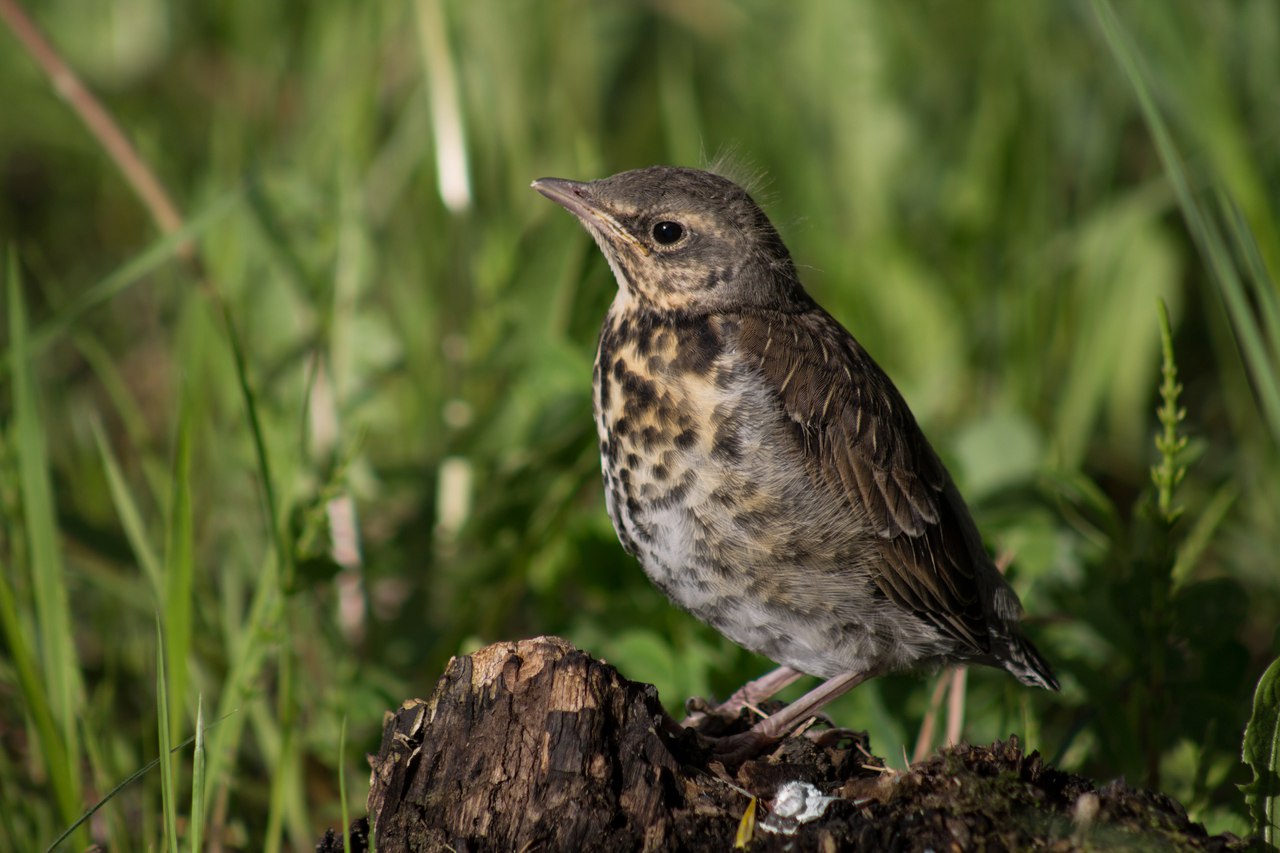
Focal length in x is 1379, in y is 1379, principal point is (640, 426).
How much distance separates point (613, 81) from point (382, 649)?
4.95 meters

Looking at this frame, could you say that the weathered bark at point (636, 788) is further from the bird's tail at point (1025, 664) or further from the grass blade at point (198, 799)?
the bird's tail at point (1025, 664)

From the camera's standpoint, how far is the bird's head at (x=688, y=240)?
12.8 feet

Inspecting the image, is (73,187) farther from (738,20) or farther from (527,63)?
(738,20)

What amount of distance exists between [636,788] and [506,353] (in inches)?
105

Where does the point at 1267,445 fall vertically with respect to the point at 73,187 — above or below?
below

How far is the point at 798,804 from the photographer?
107 inches

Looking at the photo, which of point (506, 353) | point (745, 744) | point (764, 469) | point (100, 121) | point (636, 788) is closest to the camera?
point (636, 788)

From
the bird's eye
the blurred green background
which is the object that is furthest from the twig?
the bird's eye

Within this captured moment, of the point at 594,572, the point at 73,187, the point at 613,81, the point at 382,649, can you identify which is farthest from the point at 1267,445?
→ the point at 73,187

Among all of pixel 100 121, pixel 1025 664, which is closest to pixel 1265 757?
pixel 1025 664

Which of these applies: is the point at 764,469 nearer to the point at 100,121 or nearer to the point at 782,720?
the point at 782,720

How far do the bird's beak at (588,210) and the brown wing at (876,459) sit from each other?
44cm

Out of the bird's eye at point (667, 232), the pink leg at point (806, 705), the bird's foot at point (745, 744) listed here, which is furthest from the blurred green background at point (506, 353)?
the bird's foot at point (745, 744)

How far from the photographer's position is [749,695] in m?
3.91
